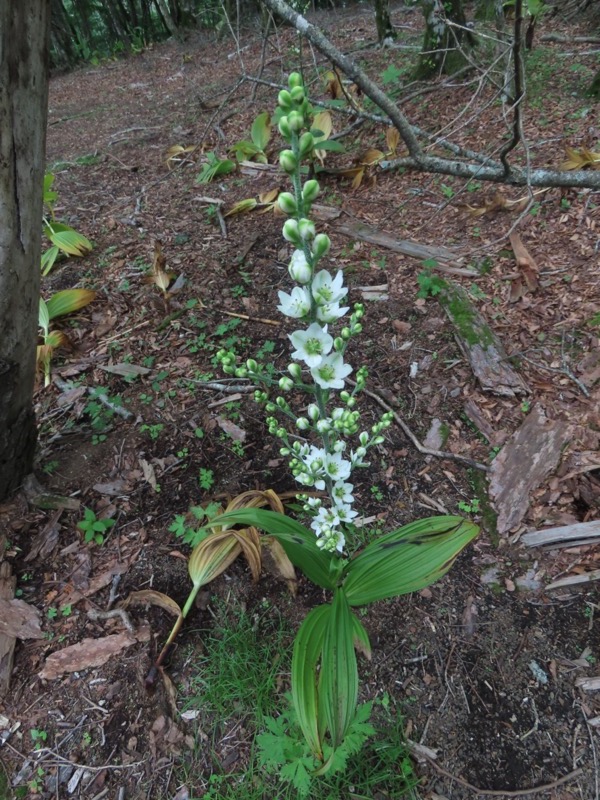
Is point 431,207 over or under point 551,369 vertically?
over

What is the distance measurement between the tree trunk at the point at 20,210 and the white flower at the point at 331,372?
1650 mm

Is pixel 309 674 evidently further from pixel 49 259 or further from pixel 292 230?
pixel 49 259

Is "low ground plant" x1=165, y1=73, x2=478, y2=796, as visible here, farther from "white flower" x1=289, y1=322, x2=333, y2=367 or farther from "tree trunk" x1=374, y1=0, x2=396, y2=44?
"tree trunk" x1=374, y1=0, x2=396, y2=44

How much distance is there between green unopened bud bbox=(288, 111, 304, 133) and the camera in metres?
1.56

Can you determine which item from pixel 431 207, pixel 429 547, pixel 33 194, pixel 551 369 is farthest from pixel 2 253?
pixel 431 207

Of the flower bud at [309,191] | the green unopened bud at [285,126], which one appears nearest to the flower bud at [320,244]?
the flower bud at [309,191]

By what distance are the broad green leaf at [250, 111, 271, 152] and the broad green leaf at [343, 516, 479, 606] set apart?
204 inches

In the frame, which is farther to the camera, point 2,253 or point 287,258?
point 287,258

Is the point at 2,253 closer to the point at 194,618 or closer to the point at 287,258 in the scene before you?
the point at 194,618

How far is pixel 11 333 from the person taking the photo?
2.49 metres

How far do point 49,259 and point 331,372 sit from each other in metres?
3.70

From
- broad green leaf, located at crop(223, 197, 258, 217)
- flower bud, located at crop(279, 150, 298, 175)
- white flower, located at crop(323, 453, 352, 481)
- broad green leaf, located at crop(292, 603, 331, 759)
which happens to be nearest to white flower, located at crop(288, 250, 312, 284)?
flower bud, located at crop(279, 150, 298, 175)

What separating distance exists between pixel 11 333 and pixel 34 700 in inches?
69.5

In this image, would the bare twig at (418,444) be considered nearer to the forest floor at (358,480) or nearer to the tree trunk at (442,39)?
the forest floor at (358,480)
